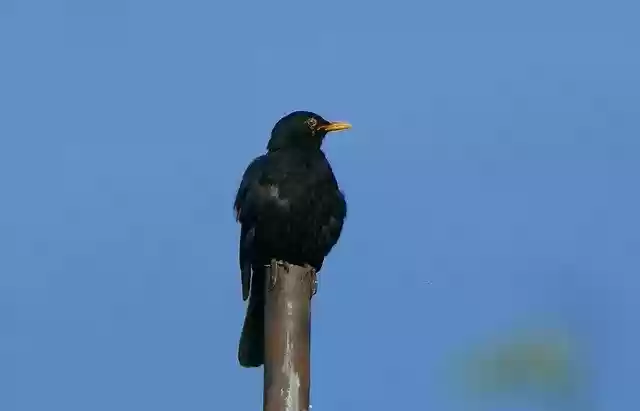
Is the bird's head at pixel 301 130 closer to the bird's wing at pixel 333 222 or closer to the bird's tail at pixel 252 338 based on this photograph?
the bird's wing at pixel 333 222

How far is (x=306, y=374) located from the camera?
5.20m

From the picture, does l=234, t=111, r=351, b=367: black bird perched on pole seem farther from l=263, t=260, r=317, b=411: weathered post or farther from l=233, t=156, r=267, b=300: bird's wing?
l=263, t=260, r=317, b=411: weathered post

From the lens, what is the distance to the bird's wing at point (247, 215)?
28.6ft

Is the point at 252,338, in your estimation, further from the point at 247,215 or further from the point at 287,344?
the point at 287,344

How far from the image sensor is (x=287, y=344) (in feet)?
→ 17.2

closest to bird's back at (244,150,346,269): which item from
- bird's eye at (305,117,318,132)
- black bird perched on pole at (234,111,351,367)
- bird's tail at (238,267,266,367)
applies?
black bird perched on pole at (234,111,351,367)

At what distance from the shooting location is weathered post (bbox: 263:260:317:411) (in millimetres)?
5145

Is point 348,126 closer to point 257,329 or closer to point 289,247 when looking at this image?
point 289,247

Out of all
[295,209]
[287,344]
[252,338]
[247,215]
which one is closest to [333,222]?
[295,209]

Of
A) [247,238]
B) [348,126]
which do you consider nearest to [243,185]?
[247,238]

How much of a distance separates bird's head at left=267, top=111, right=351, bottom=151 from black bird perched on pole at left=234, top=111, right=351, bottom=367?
95 millimetres

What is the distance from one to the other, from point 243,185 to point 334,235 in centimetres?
72

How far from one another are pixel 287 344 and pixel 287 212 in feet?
11.0

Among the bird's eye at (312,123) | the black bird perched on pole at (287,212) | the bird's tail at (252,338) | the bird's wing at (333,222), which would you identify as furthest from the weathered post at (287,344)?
the bird's eye at (312,123)
